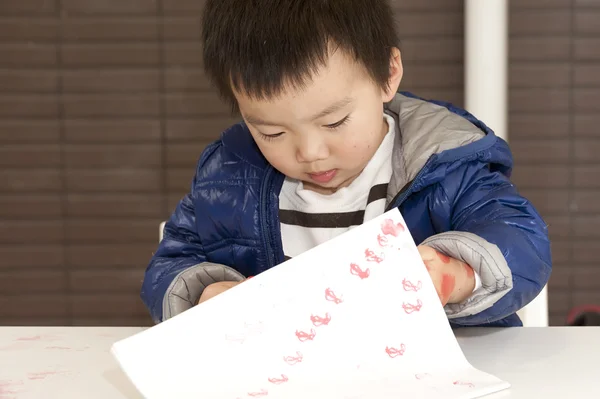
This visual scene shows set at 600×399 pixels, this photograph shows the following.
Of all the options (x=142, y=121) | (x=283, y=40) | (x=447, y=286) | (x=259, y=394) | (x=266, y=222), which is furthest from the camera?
(x=142, y=121)

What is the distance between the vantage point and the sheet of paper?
0.71 metres

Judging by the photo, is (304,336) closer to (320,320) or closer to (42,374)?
(320,320)

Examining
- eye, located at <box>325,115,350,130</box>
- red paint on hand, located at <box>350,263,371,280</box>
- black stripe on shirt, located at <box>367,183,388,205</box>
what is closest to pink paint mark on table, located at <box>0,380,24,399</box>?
red paint on hand, located at <box>350,263,371,280</box>

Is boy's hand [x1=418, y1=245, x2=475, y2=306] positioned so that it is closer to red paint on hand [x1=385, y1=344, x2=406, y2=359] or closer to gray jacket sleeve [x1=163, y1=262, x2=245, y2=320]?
red paint on hand [x1=385, y1=344, x2=406, y2=359]

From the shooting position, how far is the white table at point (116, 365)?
2.42 ft

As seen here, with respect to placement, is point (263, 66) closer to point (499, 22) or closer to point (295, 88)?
point (295, 88)

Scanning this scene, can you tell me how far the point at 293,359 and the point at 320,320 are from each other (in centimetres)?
4

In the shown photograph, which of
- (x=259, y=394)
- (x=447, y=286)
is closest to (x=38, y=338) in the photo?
(x=259, y=394)

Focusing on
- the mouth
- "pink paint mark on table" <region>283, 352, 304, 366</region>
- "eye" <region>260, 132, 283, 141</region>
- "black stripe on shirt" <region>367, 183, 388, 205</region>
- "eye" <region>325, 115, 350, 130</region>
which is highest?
"eye" <region>325, 115, 350, 130</region>

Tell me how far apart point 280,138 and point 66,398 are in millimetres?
388

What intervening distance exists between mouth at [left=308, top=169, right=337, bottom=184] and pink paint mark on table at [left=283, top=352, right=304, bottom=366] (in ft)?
1.04

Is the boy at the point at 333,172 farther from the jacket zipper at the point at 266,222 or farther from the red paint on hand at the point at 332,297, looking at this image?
the red paint on hand at the point at 332,297

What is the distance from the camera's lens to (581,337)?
873mm

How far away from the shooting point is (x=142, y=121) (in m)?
1.97
